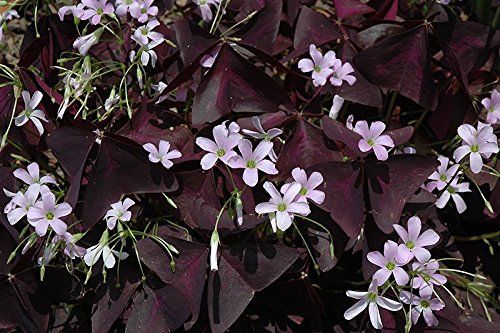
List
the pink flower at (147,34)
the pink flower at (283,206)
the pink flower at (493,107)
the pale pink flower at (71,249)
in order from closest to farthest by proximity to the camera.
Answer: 1. the pink flower at (283,206)
2. the pale pink flower at (71,249)
3. the pink flower at (147,34)
4. the pink flower at (493,107)

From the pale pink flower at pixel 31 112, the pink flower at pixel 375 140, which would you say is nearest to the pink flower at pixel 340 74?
the pink flower at pixel 375 140

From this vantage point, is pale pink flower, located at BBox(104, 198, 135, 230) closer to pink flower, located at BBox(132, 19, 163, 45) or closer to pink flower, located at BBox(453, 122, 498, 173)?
pink flower, located at BBox(132, 19, 163, 45)

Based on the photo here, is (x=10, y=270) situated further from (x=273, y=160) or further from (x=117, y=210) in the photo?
(x=273, y=160)

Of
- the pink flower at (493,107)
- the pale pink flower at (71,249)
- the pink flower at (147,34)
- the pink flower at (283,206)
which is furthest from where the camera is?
the pink flower at (493,107)

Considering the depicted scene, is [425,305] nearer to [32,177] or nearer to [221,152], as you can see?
[221,152]

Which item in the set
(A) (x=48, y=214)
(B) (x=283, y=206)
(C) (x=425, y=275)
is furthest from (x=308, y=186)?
(A) (x=48, y=214)

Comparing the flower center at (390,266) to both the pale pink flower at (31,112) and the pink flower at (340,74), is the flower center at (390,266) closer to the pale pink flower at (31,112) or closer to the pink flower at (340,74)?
the pink flower at (340,74)
